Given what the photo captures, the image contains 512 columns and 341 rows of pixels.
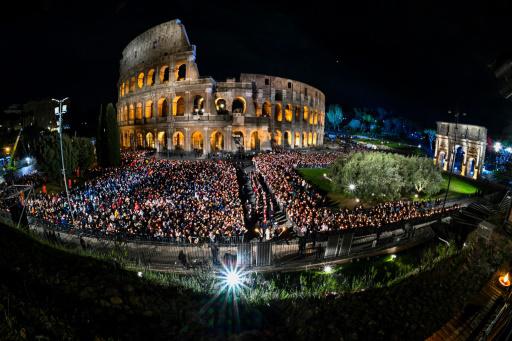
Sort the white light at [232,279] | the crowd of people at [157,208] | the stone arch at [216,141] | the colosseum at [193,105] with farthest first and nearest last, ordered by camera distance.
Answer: the stone arch at [216,141] < the colosseum at [193,105] < the crowd of people at [157,208] < the white light at [232,279]

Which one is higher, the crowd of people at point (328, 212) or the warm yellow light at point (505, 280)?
the warm yellow light at point (505, 280)

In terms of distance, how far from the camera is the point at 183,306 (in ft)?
19.4

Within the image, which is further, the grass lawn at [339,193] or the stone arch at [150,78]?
the stone arch at [150,78]

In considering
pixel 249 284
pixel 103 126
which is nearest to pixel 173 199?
pixel 249 284

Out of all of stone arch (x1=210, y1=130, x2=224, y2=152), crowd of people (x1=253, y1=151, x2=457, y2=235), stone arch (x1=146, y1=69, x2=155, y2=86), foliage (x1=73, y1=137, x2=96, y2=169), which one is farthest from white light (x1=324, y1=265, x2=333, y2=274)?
stone arch (x1=146, y1=69, x2=155, y2=86)

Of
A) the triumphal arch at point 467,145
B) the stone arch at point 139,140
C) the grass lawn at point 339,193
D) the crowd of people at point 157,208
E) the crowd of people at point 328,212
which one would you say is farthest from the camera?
the stone arch at point 139,140

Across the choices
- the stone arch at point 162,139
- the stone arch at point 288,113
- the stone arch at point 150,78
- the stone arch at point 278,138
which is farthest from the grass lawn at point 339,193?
the stone arch at point 150,78

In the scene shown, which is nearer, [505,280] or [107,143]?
[505,280]

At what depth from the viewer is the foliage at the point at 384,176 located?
20.6 meters

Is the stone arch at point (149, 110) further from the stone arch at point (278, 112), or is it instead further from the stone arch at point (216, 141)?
the stone arch at point (278, 112)

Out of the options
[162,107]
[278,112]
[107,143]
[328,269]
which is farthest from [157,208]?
[278,112]

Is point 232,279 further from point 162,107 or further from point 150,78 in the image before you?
point 150,78

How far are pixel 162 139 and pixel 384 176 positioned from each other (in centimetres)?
3978

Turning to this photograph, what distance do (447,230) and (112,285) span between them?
15549mm
